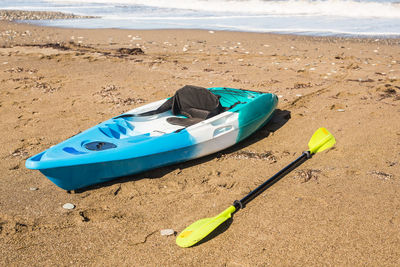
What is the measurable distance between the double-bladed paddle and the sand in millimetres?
75

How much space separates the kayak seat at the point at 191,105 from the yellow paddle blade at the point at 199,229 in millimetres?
1700

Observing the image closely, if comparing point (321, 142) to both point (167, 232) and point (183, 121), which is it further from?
point (167, 232)

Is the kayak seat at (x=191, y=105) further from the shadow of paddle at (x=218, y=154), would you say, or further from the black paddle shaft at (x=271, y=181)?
the black paddle shaft at (x=271, y=181)

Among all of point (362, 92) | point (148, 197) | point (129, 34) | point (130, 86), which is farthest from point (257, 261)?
point (129, 34)

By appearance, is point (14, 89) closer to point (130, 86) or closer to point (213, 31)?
point (130, 86)

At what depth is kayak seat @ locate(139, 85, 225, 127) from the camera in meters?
4.77

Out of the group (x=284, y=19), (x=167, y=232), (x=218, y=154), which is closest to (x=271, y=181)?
(x=218, y=154)

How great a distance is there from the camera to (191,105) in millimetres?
5016

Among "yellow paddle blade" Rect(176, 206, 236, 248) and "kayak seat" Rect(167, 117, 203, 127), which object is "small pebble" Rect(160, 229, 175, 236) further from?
"kayak seat" Rect(167, 117, 203, 127)

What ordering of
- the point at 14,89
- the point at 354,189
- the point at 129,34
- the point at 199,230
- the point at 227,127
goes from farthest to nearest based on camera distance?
the point at 129,34, the point at 14,89, the point at 227,127, the point at 354,189, the point at 199,230

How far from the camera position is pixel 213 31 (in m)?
13.1

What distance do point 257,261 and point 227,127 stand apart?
1944mm

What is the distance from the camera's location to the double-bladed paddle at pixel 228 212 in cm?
298

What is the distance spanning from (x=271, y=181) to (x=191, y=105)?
178cm
